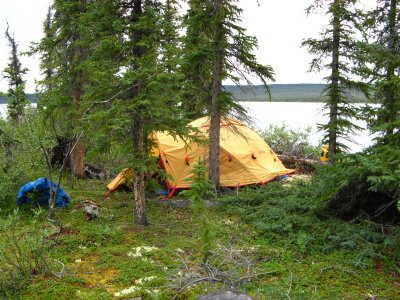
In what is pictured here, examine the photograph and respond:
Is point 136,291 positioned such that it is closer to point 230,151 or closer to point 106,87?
point 106,87

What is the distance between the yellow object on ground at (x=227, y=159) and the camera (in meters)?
11.5

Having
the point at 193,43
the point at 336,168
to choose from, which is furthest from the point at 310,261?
the point at 193,43

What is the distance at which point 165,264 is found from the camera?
590cm

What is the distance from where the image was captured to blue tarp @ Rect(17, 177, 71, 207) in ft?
28.1

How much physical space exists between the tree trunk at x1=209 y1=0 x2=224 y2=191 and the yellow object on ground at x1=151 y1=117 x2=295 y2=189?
660mm

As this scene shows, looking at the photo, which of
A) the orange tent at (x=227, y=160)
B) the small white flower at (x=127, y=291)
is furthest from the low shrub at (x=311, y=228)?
the small white flower at (x=127, y=291)

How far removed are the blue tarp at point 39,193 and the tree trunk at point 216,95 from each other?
181 inches

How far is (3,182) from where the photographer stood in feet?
28.0

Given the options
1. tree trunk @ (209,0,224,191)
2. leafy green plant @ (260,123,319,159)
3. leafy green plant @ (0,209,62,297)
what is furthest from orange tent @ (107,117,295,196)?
leafy green plant @ (260,123,319,159)

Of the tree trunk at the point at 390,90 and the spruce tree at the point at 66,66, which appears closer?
the tree trunk at the point at 390,90

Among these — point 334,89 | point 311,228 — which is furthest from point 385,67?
point 311,228

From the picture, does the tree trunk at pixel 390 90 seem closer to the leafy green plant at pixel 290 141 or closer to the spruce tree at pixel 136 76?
the spruce tree at pixel 136 76

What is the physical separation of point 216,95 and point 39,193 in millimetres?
6080

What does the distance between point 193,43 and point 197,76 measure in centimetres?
109
